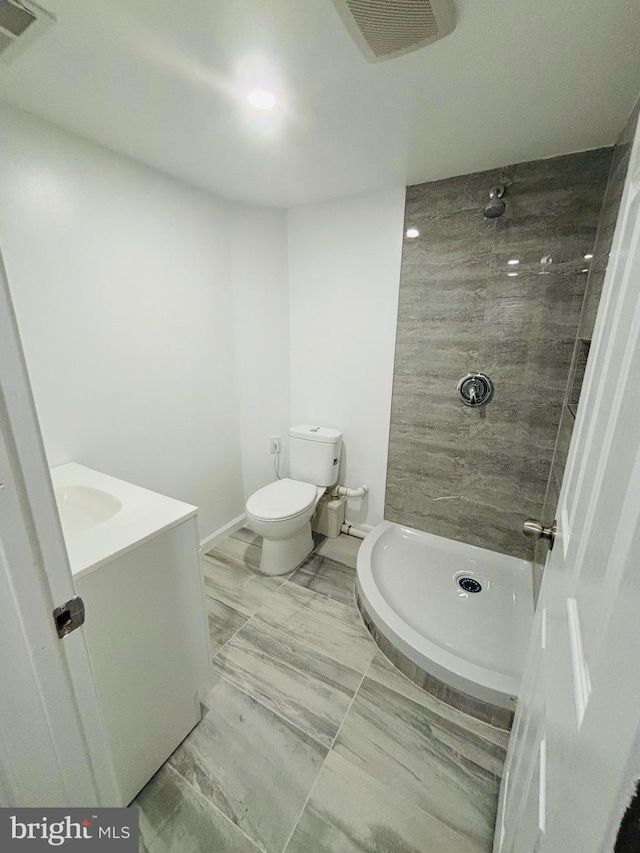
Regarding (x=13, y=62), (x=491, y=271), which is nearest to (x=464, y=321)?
(x=491, y=271)

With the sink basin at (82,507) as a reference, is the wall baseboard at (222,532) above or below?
below

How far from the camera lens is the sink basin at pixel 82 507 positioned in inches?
46.9

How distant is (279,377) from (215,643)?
1643mm

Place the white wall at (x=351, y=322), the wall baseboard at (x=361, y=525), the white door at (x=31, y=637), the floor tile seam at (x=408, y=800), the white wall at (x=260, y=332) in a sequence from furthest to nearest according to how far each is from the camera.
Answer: the wall baseboard at (x=361, y=525), the white wall at (x=260, y=332), the white wall at (x=351, y=322), the floor tile seam at (x=408, y=800), the white door at (x=31, y=637)

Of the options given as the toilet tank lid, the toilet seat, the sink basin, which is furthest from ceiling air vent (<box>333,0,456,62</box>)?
the toilet seat

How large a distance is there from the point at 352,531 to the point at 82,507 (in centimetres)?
169

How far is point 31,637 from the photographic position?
0.51 metres

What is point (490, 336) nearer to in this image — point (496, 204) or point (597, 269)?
point (597, 269)

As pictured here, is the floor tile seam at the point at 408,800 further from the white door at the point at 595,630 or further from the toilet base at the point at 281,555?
the toilet base at the point at 281,555

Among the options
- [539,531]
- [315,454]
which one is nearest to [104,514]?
[315,454]

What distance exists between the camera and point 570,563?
0.60m

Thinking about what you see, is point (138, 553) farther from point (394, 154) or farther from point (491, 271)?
point (491, 271)

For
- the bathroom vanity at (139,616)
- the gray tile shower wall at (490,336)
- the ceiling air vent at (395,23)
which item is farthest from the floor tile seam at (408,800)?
the ceiling air vent at (395,23)

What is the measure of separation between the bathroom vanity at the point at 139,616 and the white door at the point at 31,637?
0.26 metres
